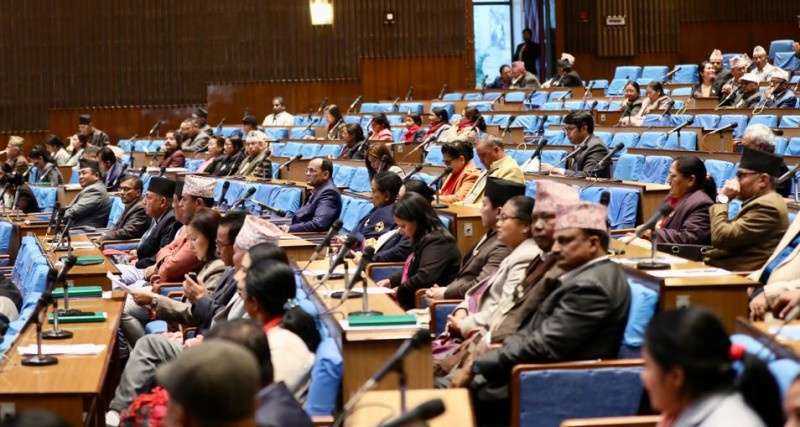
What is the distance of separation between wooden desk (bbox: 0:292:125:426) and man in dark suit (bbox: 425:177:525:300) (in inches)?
63.0

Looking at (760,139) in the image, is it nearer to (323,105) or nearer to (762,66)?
(762,66)

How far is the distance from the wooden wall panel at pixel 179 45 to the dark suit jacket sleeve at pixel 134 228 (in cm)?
935

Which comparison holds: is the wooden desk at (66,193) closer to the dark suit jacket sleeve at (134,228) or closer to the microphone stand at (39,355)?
the dark suit jacket sleeve at (134,228)

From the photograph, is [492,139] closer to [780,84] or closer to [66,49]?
[780,84]

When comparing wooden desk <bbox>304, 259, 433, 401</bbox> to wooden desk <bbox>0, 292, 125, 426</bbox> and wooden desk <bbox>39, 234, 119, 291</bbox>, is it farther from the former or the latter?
wooden desk <bbox>39, 234, 119, 291</bbox>

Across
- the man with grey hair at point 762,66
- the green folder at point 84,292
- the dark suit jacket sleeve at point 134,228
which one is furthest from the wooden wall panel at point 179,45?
the green folder at point 84,292

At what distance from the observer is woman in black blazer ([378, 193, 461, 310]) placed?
230 inches

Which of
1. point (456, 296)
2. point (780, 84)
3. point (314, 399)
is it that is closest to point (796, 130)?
point (780, 84)

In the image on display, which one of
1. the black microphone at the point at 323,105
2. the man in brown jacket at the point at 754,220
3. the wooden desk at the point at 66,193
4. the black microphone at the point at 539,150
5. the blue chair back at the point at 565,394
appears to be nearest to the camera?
the blue chair back at the point at 565,394

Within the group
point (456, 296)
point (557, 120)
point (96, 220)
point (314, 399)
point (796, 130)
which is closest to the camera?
point (314, 399)

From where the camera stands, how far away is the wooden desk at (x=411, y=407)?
3.09 metres

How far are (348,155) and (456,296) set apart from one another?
6355mm

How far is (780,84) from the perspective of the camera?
11547 millimetres

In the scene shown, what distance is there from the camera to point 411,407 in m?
3.20
